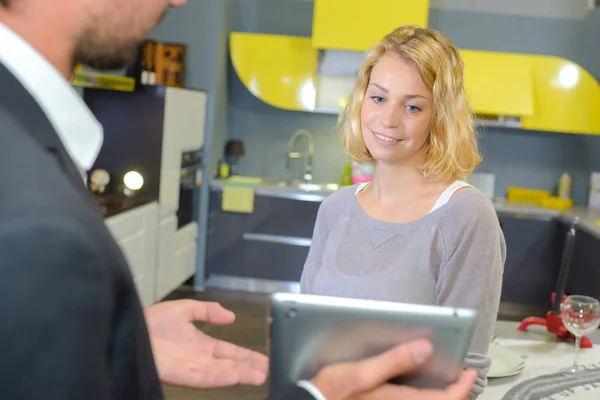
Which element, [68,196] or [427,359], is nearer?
[68,196]

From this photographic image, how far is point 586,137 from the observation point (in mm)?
5410

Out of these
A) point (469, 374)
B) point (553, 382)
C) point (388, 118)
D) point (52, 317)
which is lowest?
point (553, 382)

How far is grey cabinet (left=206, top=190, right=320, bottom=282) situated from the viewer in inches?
198

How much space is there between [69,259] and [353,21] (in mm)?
4627

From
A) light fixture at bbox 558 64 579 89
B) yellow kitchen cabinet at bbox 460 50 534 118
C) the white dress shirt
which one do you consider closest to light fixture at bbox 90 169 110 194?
yellow kitchen cabinet at bbox 460 50 534 118

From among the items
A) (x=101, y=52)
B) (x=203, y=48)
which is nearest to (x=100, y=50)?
(x=101, y=52)

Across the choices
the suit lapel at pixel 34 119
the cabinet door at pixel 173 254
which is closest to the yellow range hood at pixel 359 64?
the cabinet door at pixel 173 254

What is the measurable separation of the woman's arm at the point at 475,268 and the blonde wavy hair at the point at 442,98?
0.16 meters

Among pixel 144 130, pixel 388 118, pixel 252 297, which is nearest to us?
pixel 388 118

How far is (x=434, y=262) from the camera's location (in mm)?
1373

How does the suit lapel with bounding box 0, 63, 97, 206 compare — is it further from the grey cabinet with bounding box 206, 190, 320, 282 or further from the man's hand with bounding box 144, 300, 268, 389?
the grey cabinet with bounding box 206, 190, 320, 282

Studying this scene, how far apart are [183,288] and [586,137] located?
331cm

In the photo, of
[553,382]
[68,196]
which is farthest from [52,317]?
[553,382]

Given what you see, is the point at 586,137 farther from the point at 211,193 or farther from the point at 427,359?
the point at 427,359
